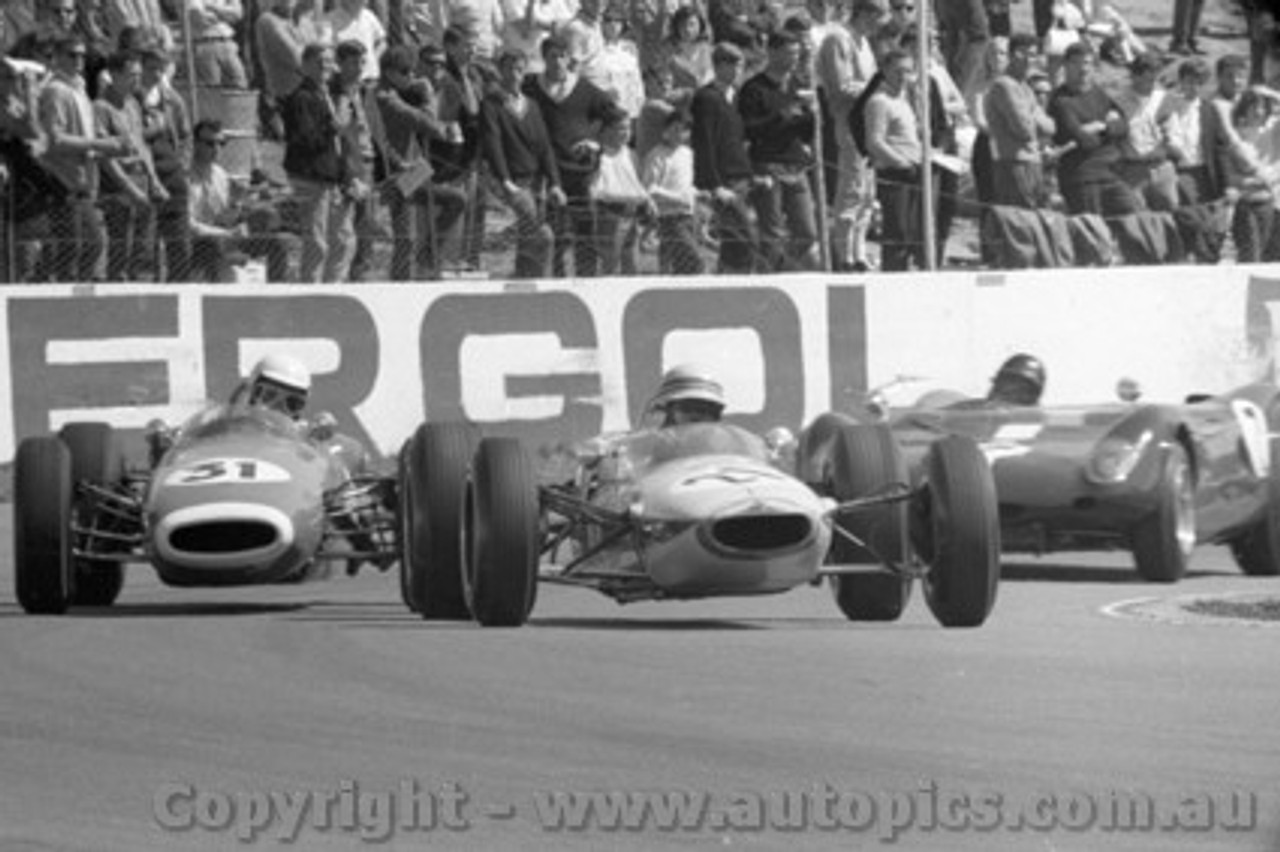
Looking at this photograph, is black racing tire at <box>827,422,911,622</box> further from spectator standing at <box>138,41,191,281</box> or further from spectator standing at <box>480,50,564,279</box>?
spectator standing at <box>480,50,564,279</box>

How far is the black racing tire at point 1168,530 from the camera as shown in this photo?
18.5 meters

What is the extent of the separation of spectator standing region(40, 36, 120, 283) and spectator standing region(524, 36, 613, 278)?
10.1 ft

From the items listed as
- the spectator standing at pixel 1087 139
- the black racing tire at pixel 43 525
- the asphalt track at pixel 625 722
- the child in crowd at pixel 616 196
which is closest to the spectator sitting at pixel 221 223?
the child in crowd at pixel 616 196

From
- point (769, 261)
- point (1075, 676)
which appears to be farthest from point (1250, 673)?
point (769, 261)

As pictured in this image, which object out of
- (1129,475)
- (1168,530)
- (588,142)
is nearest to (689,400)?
(1129,475)

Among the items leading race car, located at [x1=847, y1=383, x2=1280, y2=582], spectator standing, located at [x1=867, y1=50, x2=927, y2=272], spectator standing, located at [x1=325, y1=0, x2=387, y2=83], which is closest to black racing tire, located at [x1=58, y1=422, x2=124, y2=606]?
leading race car, located at [x1=847, y1=383, x2=1280, y2=582]

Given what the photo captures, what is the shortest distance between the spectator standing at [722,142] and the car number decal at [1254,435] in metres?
5.01

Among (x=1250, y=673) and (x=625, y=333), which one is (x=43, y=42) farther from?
(x=1250, y=673)

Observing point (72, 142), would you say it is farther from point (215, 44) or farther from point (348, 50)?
point (215, 44)

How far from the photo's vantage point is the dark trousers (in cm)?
2461

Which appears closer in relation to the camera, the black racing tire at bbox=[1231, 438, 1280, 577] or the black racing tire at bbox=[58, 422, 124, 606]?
the black racing tire at bbox=[58, 422, 124, 606]

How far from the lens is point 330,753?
11320 mm

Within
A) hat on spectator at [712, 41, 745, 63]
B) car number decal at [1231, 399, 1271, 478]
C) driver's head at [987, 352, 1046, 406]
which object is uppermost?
hat on spectator at [712, 41, 745, 63]

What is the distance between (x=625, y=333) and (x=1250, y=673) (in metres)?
10.9
